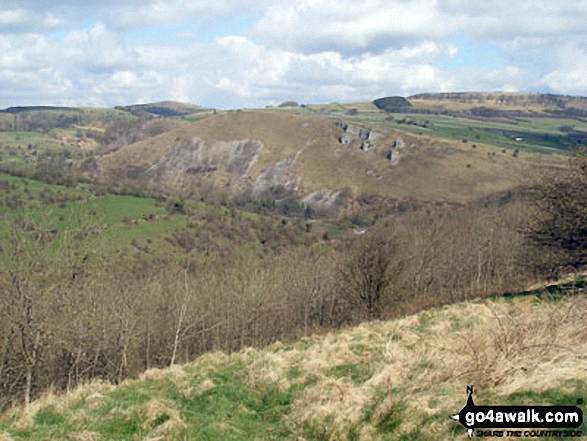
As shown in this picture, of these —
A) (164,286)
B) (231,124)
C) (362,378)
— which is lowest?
(164,286)

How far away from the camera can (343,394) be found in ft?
27.4

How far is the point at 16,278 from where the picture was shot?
16.3m

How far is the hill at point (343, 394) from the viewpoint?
7.01m

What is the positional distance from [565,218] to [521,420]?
1558 cm

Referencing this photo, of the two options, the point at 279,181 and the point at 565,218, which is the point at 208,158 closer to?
the point at 279,181

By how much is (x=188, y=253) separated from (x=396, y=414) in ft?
267

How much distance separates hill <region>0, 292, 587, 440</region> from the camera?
7.01m

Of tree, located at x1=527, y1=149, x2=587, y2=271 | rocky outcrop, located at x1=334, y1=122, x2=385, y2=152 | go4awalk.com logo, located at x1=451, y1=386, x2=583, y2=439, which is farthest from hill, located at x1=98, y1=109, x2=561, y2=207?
go4awalk.com logo, located at x1=451, y1=386, x2=583, y2=439

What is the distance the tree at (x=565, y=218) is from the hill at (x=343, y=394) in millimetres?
10306

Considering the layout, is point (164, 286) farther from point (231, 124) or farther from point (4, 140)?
point (4, 140)

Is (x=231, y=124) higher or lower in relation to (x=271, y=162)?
higher

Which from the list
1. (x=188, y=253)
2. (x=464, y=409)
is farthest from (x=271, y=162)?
(x=464, y=409)

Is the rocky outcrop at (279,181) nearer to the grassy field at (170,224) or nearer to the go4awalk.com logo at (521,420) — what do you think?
the grassy field at (170,224)

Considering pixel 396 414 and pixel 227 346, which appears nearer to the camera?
pixel 396 414
